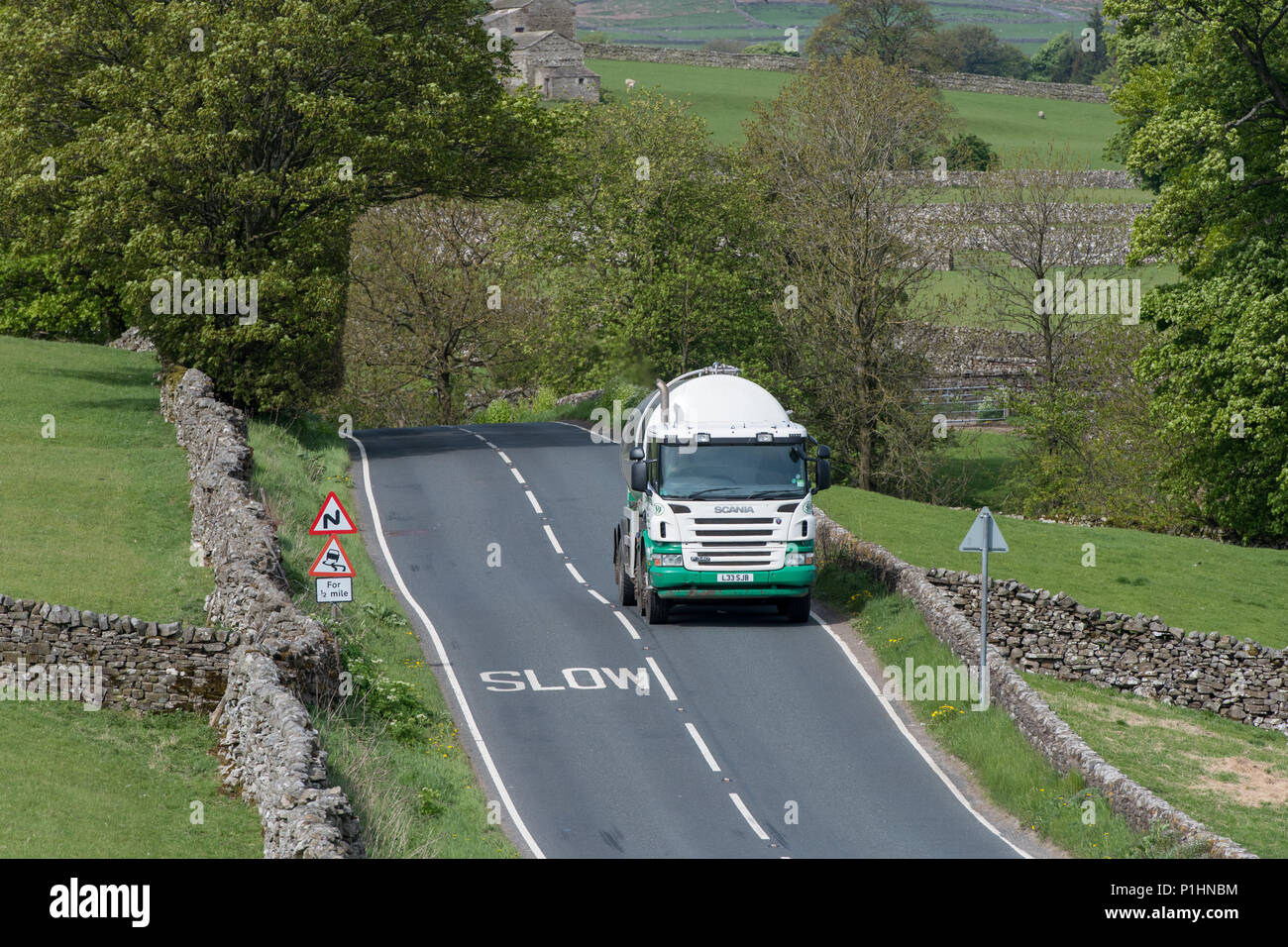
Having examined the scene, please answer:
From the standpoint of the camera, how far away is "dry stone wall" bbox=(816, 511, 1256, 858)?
59.0ft

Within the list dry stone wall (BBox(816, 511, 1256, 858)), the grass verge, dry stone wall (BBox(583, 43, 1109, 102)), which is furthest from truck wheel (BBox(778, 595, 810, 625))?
dry stone wall (BBox(583, 43, 1109, 102))

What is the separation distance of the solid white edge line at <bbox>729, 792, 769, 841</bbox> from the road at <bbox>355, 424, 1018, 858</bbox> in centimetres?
5

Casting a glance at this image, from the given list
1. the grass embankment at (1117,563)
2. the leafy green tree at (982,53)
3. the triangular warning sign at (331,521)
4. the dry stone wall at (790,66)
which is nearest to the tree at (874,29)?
the dry stone wall at (790,66)

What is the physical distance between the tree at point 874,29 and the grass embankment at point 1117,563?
3616 inches

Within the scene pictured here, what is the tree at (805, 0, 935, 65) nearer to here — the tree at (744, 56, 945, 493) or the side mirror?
the tree at (744, 56, 945, 493)

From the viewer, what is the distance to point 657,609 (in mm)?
28094

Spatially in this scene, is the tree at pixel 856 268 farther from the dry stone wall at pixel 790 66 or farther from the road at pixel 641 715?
the dry stone wall at pixel 790 66

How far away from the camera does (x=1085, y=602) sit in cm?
3050

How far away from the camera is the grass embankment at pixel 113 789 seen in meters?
14.9

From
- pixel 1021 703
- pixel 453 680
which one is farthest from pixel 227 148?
pixel 1021 703

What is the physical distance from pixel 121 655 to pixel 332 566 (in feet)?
12.4

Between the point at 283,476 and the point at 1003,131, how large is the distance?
92.5 m

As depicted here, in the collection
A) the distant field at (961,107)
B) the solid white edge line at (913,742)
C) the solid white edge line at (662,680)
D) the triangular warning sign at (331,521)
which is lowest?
the solid white edge line at (913,742)

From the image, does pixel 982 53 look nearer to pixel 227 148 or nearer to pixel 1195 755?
pixel 227 148
